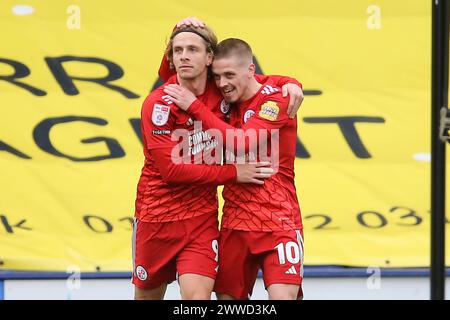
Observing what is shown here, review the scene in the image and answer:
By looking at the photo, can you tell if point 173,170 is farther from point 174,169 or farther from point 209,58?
point 209,58

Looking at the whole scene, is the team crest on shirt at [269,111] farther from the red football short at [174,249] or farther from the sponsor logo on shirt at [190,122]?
the red football short at [174,249]

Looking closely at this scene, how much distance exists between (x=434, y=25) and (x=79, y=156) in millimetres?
3296

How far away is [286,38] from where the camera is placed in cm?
539

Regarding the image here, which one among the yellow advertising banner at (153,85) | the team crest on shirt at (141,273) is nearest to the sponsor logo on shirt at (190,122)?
the team crest on shirt at (141,273)

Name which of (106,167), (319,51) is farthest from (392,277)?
(106,167)

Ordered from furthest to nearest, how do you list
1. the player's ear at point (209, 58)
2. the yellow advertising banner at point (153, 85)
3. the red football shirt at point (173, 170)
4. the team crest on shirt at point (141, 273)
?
the yellow advertising banner at point (153, 85) < the team crest on shirt at point (141, 273) < the player's ear at point (209, 58) < the red football shirt at point (173, 170)

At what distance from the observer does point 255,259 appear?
4.43 meters

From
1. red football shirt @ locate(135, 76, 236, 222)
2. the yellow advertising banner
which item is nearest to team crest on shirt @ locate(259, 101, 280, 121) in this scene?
red football shirt @ locate(135, 76, 236, 222)

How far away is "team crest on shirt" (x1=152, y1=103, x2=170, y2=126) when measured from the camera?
14.0ft

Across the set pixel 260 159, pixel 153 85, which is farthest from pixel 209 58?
pixel 153 85

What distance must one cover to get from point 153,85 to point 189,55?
3.89ft

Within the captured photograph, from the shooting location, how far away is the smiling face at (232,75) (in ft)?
14.1
